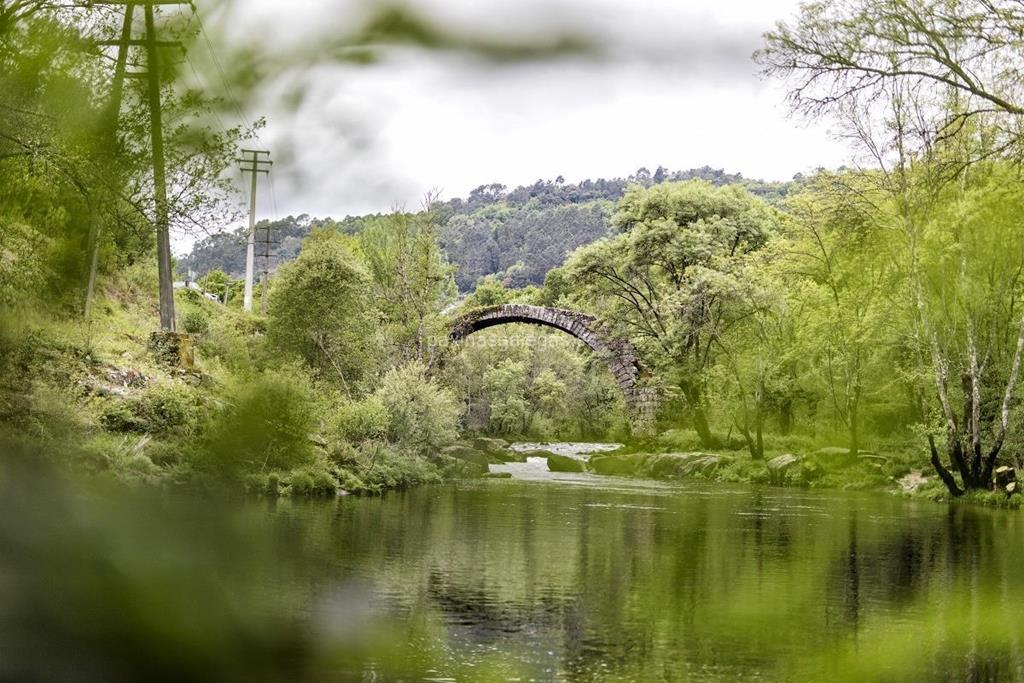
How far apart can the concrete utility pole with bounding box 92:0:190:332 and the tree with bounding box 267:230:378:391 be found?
0.42ft

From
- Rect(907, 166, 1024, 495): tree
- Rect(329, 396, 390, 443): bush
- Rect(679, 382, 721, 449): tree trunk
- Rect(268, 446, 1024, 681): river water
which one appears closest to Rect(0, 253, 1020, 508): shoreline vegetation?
Rect(268, 446, 1024, 681): river water

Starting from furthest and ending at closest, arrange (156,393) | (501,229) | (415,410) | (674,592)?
1. (415,410)
2. (674,592)
3. (501,229)
4. (156,393)

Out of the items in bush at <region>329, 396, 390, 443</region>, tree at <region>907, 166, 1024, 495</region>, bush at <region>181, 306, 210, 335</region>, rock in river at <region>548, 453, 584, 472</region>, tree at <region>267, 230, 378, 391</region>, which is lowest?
rock in river at <region>548, 453, 584, 472</region>

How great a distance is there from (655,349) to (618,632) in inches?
1133

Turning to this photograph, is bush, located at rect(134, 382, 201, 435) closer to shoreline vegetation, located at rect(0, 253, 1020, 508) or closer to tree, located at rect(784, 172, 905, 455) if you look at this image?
shoreline vegetation, located at rect(0, 253, 1020, 508)

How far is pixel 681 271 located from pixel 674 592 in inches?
1114

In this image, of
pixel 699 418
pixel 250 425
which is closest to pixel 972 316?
pixel 699 418

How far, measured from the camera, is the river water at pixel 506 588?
105 cm

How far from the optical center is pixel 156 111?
3.33ft

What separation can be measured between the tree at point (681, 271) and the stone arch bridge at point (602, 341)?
2.28 m

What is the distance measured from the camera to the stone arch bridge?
38188 mm

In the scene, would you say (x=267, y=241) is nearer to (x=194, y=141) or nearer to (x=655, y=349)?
(x=194, y=141)

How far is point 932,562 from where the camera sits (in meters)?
10.8

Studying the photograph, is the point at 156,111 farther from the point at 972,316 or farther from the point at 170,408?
the point at 972,316
